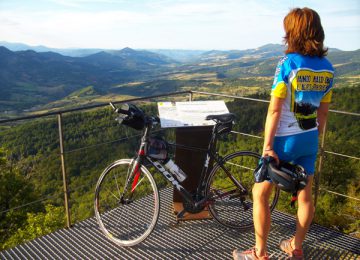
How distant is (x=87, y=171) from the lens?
29.5 metres

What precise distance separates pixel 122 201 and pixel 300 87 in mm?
1761

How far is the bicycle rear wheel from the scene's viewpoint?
3053 mm

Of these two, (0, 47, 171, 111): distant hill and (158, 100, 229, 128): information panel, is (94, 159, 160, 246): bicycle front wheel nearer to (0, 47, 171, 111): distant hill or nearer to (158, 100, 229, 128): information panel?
(158, 100, 229, 128): information panel

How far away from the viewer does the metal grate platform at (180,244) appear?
276 cm

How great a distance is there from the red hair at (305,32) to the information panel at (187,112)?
50.7 inches

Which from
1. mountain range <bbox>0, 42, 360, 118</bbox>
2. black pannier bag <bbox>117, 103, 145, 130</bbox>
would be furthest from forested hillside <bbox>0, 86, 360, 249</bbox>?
mountain range <bbox>0, 42, 360, 118</bbox>

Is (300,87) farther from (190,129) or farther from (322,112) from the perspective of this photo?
(190,129)

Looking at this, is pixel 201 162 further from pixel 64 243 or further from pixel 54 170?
pixel 54 170

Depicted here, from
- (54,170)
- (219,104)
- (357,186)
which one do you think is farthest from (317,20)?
(54,170)

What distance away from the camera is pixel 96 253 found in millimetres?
2791

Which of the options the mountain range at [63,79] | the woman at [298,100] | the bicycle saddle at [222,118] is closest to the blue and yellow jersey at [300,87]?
the woman at [298,100]

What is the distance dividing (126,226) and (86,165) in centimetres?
2864

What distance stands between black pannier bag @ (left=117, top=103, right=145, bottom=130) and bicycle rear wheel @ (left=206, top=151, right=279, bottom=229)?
80 centimetres

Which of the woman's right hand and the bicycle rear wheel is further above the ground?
the woman's right hand
